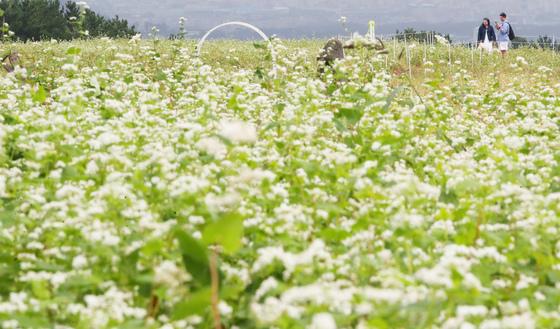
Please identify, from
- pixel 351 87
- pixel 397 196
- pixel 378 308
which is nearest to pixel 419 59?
pixel 351 87

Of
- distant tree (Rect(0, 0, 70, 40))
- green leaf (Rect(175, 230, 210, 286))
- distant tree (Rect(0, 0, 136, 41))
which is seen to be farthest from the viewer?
distant tree (Rect(0, 0, 70, 40))

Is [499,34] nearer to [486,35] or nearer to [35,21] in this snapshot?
[486,35]

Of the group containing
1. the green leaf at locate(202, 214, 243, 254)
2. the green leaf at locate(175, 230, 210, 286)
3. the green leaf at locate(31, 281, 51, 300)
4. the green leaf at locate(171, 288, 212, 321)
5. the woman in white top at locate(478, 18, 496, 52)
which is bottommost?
the woman in white top at locate(478, 18, 496, 52)

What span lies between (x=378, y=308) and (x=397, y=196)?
7.40 feet

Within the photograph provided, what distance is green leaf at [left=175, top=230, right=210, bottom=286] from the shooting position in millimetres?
3779

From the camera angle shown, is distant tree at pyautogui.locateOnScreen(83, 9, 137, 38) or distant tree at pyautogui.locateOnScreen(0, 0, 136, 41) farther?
distant tree at pyautogui.locateOnScreen(83, 9, 137, 38)

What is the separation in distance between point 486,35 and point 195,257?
2672 cm

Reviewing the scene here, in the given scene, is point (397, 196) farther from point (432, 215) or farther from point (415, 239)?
point (415, 239)

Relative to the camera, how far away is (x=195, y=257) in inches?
151

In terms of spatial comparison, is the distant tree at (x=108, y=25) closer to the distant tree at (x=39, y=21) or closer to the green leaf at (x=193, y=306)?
the distant tree at (x=39, y=21)

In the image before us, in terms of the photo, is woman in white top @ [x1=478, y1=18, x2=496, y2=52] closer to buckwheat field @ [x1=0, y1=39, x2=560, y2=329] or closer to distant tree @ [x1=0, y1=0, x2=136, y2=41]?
buckwheat field @ [x1=0, y1=39, x2=560, y2=329]

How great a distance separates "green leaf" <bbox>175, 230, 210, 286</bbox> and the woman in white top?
2530 cm

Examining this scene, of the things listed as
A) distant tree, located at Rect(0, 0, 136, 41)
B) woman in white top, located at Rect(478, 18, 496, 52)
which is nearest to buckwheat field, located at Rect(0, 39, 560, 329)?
woman in white top, located at Rect(478, 18, 496, 52)

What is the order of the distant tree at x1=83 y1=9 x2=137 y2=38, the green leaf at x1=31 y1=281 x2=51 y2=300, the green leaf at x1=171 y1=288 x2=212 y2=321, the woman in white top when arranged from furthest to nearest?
the distant tree at x1=83 y1=9 x2=137 y2=38 → the woman in white top → the green leaf at x1=31 y1=281 x2=51 y2=300 → the green leaf at x1=171 y1=288 x2=212 y2=321
